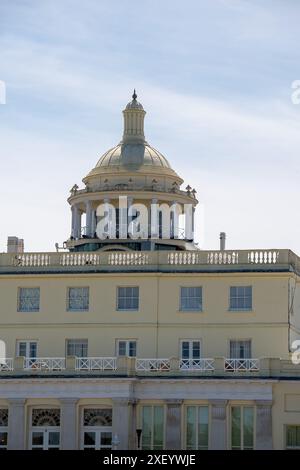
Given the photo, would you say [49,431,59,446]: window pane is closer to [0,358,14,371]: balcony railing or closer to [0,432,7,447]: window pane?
[0,432,7,447]: window pane

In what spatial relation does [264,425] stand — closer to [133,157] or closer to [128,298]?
[128,298]

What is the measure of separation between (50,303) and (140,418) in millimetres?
9325

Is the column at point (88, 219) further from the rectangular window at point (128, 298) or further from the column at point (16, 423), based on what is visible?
the column at point (16, 423)

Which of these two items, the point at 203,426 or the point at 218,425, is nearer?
the point at 218,425

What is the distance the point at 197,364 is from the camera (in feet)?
413

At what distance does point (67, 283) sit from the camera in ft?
424

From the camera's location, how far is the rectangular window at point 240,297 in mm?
127625

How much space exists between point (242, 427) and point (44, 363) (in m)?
10.5

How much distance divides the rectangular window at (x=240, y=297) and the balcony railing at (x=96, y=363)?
6.95 meters

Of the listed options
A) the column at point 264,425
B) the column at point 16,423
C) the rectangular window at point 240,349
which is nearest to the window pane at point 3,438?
the column at point 16,423

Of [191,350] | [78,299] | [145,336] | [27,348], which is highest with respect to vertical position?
[78,299]

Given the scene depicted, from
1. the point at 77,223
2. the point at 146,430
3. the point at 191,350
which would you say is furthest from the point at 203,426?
the point at 77,223

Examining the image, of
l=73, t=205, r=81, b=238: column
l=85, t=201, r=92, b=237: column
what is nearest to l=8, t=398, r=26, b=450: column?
l=85, t=201, r=92, b=237: column

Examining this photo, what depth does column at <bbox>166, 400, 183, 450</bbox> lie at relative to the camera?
402ft
